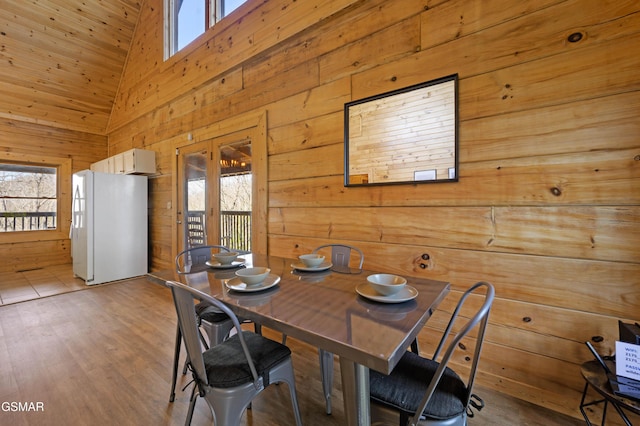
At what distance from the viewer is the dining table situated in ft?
2.72

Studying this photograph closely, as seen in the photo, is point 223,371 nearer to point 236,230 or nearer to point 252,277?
point 252,277

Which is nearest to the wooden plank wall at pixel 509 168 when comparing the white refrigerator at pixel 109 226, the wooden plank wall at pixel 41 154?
the white refrigerator at pixel 109 226

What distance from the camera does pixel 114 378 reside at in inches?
75.3

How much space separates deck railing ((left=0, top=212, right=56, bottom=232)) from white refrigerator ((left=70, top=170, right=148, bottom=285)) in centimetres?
170

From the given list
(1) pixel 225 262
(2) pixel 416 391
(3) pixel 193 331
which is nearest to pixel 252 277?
(3) pixel 193 331

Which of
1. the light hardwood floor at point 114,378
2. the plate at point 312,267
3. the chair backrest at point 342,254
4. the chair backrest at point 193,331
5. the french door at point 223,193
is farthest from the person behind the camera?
the french door at point 223,193

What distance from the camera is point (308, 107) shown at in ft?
8.55

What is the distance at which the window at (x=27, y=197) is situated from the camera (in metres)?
5.11

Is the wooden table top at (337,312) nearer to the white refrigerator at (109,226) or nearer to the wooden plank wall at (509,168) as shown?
the wooden plank wall at (509,168)

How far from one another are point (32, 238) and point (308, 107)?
634cm

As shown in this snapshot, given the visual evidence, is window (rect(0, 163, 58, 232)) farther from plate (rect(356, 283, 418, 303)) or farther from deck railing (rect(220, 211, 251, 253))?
plate (rect(356, 283, 418, 303))

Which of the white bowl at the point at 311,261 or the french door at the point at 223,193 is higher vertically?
the french door at the point at 223,193

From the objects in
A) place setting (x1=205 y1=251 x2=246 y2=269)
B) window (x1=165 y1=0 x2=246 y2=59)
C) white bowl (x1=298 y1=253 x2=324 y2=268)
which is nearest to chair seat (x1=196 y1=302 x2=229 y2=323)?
place setting (x1=205 y1=251 x2=246 y2=269)

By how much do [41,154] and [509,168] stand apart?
7.78 m
